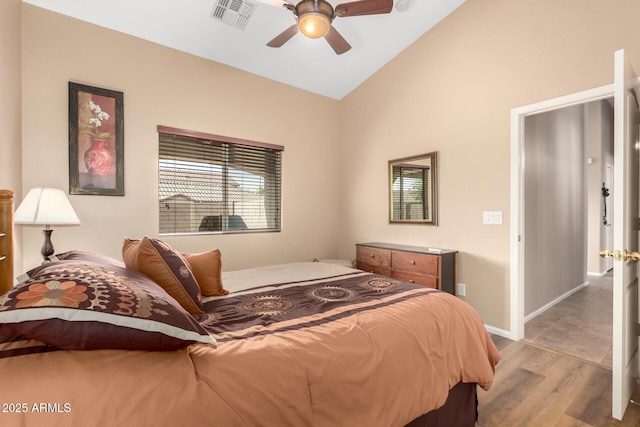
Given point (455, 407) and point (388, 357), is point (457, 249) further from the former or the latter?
point (388, 357)

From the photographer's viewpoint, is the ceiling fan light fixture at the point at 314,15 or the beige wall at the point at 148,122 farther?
the beige wall at the point at 148,122

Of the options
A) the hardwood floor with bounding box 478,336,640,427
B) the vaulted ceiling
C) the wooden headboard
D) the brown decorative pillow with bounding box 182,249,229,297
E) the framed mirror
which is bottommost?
the hardwood floor with bounding box 478,336,640,427

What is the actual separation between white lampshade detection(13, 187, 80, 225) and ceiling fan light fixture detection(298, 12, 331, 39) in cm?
214

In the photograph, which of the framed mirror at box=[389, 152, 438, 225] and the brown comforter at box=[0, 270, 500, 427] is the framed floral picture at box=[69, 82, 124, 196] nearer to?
the brown comforter at box=[0, 270, 500, 427]

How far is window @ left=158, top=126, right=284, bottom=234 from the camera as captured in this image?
3.27m

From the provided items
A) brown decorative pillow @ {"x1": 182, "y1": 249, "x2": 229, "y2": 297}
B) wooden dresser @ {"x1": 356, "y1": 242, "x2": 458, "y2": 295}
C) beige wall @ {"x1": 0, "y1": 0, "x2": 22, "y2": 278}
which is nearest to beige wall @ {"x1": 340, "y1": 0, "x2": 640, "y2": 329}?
wooden dresser @ {"x1": 356, "y1": 242, "x2": 458, "y2": 295}

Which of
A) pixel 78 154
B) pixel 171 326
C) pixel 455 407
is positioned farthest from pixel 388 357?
pixel 78 154

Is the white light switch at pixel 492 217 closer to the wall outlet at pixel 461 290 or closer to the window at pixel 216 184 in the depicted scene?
the wall outlet at pixel 461 290

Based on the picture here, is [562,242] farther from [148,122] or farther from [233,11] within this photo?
[148,122]

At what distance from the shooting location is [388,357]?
121 cm

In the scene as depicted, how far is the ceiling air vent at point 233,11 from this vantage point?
2.71m

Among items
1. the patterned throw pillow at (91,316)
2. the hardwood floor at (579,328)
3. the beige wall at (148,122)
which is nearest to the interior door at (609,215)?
the hardwood floor at (579,328)

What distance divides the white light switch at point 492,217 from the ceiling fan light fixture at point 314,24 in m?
2.23

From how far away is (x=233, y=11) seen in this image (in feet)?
9.16
